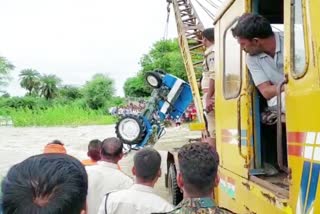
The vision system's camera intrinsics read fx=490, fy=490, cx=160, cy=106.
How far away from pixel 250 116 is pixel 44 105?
6823 centimetres

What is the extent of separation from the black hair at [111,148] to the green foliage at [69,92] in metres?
76.3

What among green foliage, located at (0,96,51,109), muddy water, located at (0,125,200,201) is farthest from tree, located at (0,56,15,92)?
muddy water, located at (0,125,200,201)

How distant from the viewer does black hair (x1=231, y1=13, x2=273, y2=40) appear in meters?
3.44

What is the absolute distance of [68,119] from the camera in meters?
50.3

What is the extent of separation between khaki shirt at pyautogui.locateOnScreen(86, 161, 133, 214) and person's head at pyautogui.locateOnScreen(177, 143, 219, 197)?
1.55m

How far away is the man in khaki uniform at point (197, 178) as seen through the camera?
2.16 m

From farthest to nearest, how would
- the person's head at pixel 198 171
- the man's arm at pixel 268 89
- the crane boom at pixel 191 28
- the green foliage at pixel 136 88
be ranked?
the green foliage at pixel 136 88 → the crane boom at pixel 191 28 → the man's arm at pixel 268 89 → the person's head at pixel 198 171

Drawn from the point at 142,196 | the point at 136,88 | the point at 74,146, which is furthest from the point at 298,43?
the point at 136,88

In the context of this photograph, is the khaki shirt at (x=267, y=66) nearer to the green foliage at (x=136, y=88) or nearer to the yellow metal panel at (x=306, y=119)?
the yellow metal panel at (x=306, y=119)

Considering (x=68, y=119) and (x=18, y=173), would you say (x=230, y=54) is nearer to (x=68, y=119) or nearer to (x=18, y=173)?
(x=18, y=173)

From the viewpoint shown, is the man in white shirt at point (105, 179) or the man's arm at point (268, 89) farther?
the man in white shirt at point (105, 179)

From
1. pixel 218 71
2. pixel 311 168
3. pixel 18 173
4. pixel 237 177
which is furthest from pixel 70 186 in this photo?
pixel 218 71

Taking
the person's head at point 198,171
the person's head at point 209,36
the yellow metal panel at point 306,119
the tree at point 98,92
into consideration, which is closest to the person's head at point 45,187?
the person's head at point 198,171

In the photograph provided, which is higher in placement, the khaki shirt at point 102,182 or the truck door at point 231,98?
the truck door at point 231,98
